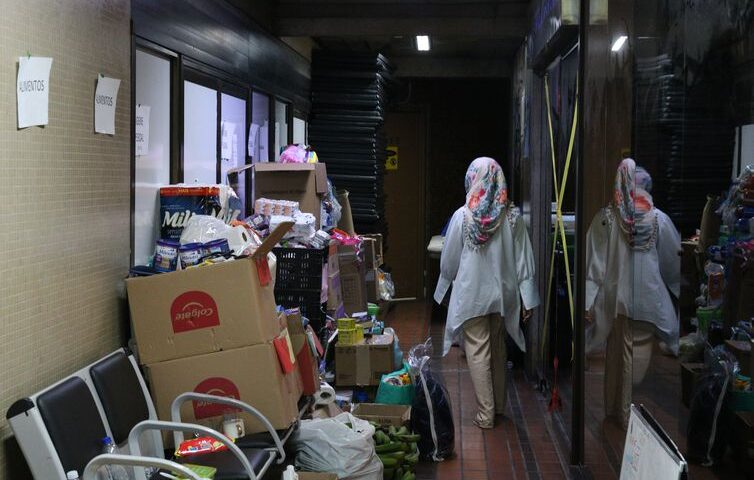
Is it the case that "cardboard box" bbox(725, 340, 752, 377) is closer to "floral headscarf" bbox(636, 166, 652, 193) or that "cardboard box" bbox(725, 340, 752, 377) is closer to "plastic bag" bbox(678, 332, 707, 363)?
"plastic bag" bbox(678, 332, 707, 363)

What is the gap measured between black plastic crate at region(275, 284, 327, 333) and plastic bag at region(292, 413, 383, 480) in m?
1.18

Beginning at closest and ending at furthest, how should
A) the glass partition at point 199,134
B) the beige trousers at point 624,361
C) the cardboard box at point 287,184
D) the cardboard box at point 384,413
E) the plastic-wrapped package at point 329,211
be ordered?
1. the beige trousers at point 624,361
2. the cardboard box at point 384,413
3. the glass partition at point 199,134
4. the cardboard box at point 287,184
5. the plastic-wrapped package at point 329,211

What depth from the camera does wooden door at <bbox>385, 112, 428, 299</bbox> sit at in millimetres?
12477

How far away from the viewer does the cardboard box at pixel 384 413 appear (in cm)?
492

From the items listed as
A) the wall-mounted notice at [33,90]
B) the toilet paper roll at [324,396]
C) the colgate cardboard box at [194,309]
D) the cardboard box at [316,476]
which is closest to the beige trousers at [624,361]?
the cardboard box at [316,476]

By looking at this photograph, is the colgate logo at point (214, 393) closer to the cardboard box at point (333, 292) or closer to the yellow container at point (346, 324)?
the yellow container at point (346, 324)

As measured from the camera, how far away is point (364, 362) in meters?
5.57

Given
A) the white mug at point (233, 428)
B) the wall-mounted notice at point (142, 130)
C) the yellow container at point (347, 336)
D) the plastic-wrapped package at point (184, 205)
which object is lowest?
the white mug at point (233, 428)

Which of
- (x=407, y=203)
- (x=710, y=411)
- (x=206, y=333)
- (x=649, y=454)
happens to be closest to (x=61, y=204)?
(x=206, y=333)

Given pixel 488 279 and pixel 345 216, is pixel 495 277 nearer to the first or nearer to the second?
pixel 488 279

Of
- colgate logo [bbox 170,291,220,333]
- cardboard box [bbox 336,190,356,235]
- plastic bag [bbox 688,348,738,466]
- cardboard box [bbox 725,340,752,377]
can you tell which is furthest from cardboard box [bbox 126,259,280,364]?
cardboard box [bbox 336,190,356,235]

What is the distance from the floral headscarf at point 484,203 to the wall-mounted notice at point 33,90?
3300 mm

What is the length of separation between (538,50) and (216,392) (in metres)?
3.89

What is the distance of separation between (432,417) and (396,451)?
54cm
